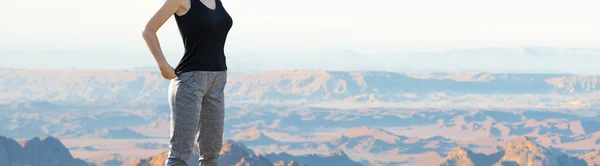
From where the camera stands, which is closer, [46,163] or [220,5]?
[220,5]

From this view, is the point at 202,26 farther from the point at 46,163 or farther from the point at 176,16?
the point at 46,163

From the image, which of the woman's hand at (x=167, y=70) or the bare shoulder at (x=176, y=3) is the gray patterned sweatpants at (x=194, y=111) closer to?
the woman's hand at (x=167, y=70)

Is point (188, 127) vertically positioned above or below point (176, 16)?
below

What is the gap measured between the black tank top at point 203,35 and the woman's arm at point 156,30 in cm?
10

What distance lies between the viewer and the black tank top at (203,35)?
713 cm

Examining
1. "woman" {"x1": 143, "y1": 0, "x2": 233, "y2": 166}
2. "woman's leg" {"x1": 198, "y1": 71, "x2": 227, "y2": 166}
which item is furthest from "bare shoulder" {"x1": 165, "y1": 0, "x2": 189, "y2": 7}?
"woman's leg" {"x1": 198, "y1": 71, "x2": 227, "y2": 166}

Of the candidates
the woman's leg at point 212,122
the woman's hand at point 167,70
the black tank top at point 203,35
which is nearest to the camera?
the woman's hand at point 167,70

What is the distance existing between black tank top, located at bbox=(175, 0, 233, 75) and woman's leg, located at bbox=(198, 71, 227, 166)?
0.16m

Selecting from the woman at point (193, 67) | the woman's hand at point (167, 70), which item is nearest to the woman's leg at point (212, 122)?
the woman at point (193, 67)

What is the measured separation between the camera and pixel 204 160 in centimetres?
796

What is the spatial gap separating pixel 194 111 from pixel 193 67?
273mm

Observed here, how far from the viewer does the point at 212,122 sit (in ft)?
25.5

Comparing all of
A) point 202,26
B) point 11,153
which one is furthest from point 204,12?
point 11,153

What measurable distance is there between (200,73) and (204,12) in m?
0.42
